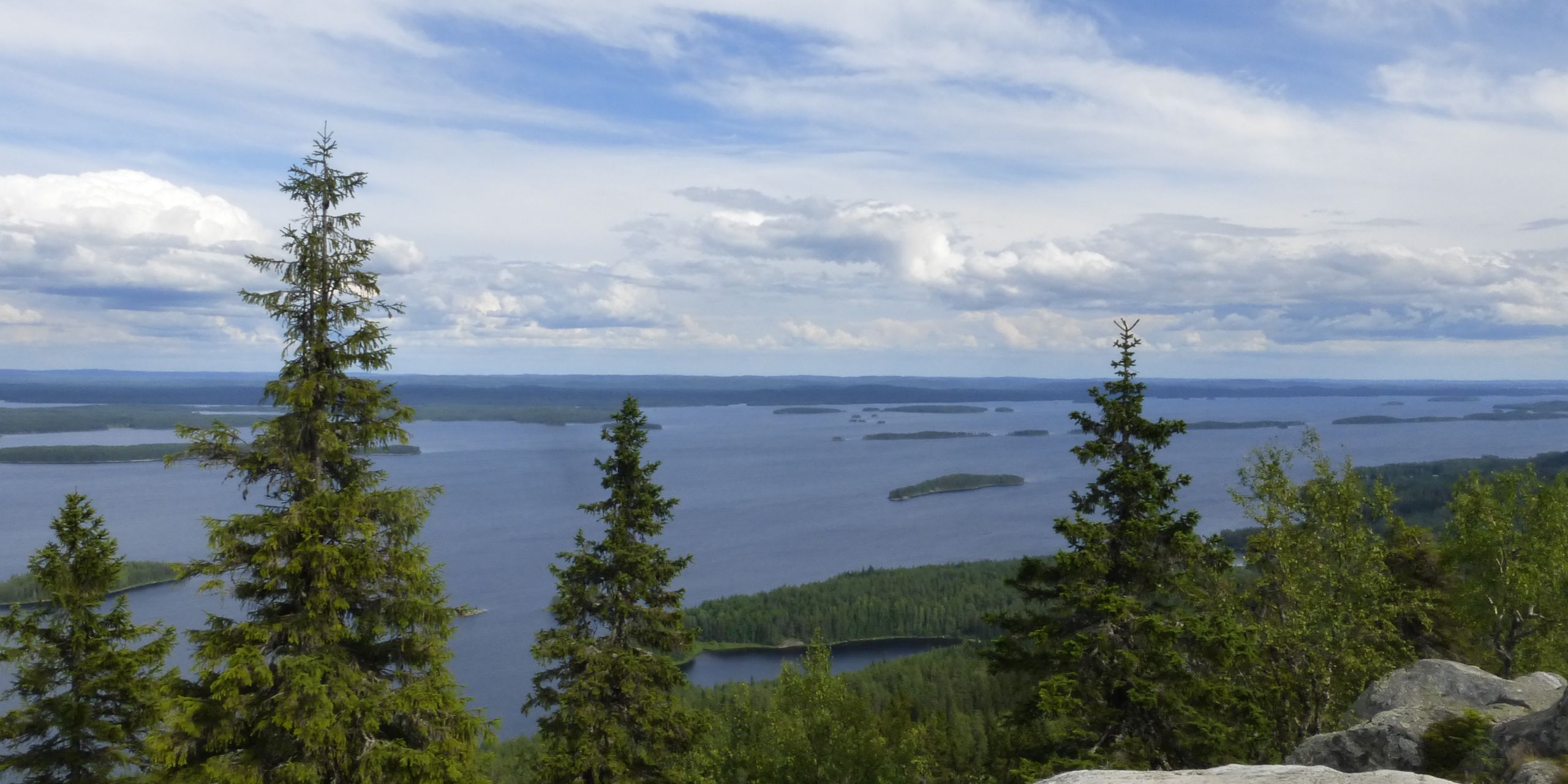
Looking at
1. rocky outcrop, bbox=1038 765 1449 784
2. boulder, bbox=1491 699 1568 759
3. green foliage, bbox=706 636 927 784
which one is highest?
rocky outcrop, bbox=1038 765 1449 784

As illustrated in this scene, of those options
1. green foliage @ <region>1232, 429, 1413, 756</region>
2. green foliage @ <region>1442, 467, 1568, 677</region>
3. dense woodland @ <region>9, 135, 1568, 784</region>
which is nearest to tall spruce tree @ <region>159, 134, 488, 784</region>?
dense woodland @ <region>9, 135, 1568, 784</region>

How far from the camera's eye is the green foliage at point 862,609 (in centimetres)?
10925

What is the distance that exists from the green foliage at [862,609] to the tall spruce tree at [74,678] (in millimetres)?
90813

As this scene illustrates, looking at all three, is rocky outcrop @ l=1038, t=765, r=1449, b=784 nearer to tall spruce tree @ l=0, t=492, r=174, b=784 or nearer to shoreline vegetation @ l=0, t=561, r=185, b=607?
tall spruce tree @ l=0, t=492, r=174, b=784

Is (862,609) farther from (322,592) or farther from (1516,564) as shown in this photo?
(322,592)

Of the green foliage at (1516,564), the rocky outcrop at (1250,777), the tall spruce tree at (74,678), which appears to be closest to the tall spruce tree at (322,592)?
the tall spruce tree at (74,678)

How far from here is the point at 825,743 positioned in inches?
910

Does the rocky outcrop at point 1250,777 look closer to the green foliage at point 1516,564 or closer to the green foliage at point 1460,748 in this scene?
the green foliage at point 1460,748

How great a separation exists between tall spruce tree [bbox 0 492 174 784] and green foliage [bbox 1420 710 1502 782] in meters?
21.0

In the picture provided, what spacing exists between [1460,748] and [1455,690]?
500 cm

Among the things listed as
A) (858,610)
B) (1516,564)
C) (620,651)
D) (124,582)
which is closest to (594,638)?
(620,651)

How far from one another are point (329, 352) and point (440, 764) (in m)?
6.46

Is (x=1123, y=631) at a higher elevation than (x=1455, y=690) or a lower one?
higher

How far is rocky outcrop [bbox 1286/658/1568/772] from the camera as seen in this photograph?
15.2 m
